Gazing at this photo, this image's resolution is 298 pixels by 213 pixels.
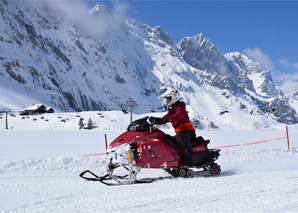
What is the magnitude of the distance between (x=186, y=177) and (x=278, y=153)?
6.38 meters

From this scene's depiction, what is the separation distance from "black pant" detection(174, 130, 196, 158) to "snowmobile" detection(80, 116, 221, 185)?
10 cm

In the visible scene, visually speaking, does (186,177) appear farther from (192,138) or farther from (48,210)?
(48,210)

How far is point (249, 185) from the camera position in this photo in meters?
5.31

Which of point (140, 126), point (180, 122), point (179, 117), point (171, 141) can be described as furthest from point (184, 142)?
A: point (140, 126)

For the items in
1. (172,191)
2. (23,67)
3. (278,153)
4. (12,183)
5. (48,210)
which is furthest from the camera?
(23,67)

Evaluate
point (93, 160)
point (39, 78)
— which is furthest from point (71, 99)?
point (93, 160)

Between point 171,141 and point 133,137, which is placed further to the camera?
point 171,141

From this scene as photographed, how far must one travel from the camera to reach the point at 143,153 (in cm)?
636

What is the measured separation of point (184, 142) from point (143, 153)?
3.28 feet

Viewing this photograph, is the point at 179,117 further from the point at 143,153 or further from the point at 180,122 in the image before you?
the point at 143,153

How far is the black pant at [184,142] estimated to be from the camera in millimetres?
6629

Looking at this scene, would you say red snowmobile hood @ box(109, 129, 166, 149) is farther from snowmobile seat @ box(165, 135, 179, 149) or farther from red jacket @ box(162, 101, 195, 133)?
red jacket @ box(162, 101, 195, 133)

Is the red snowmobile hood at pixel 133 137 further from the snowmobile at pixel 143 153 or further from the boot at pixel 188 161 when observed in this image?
the boot at pixel 188 161

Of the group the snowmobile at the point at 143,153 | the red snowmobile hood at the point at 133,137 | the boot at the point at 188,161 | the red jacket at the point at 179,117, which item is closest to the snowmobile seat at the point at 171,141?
the snowmobile at the point at 143,153
